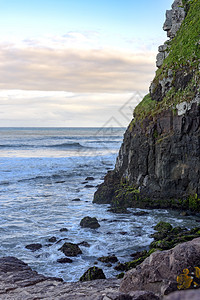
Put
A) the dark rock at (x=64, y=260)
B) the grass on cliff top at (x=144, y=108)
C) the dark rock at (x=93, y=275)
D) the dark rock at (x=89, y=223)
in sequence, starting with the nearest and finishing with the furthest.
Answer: the dark rock at (x=93, y=275)
the dark rock at (x=64, y=260)
the dark rock at (x=89, y=223)
the grass on cliff top at (x=144, y=108)

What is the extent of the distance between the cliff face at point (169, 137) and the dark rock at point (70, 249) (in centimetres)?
826

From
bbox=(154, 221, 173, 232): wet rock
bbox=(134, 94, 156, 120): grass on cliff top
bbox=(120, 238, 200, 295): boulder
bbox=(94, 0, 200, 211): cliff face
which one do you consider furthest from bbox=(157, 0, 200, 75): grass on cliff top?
bbox=(120, 238, 200, 295): boulder

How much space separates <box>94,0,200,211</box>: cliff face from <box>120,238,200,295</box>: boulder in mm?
13504

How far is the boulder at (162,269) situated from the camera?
5887 mm

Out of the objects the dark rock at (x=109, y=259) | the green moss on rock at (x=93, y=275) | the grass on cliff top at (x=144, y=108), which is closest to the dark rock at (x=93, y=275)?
the green moss on rock at (x=93, y=275)

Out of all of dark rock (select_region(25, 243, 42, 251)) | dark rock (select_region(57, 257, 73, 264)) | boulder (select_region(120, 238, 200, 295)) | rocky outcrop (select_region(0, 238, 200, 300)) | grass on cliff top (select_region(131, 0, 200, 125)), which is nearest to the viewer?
rocky outcrop (select_region(0, 238, 200, 300))

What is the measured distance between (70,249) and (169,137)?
10629mm

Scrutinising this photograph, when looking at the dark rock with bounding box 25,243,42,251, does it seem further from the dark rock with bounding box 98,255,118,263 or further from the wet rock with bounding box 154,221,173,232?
the wet rock with bounding box 154,221,173,232

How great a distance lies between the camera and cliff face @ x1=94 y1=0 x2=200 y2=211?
776 inches

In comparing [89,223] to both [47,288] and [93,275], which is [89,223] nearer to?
[93,275]

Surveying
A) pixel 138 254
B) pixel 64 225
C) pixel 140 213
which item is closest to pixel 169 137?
pixel 140 213

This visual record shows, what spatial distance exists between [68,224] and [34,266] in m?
5.74

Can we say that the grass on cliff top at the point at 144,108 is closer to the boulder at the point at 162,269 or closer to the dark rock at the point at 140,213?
the dark rock at the point at 140,213

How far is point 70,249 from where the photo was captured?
13.7 meters
